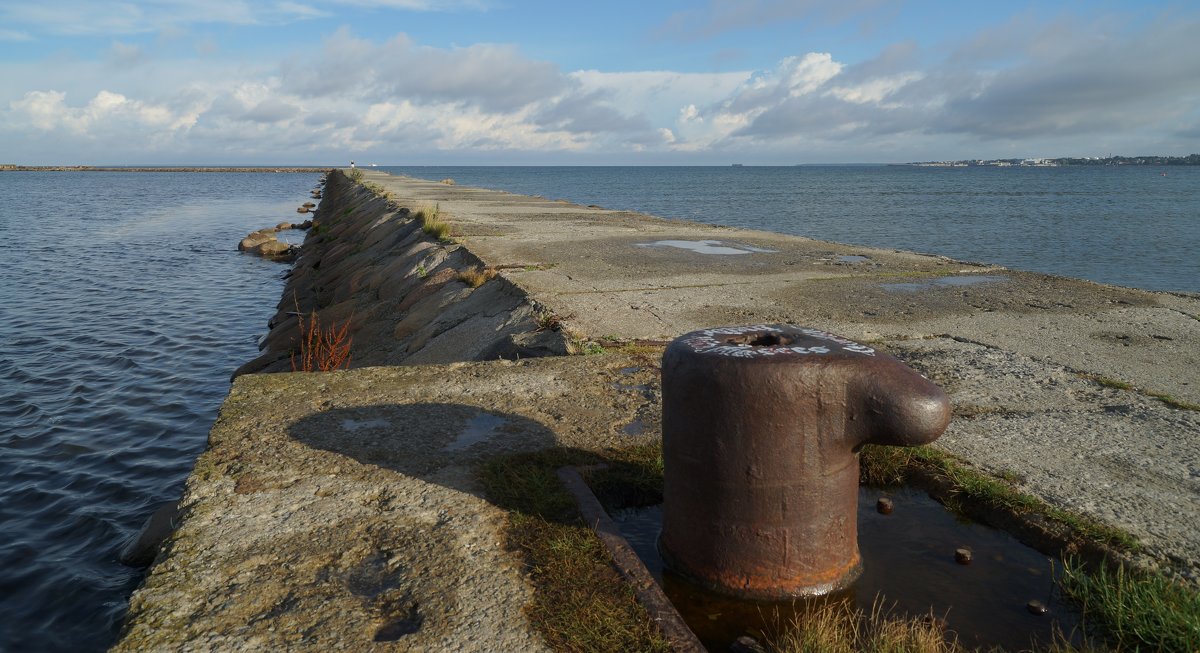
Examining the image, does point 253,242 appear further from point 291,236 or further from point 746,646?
point 746,646

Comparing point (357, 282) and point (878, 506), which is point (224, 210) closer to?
point (357, 282)

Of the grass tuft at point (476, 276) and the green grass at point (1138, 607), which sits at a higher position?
the grass tuft at point (476, 276)

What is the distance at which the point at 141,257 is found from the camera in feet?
75.1

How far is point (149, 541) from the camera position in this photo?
17.1 feet

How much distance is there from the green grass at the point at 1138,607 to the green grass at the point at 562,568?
4.46 ft

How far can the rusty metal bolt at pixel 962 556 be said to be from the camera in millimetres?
3055

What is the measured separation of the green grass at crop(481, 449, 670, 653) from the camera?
7.97ft

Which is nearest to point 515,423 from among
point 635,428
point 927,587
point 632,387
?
point 635,428

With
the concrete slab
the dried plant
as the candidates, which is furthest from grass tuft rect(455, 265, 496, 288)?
the concrete slab

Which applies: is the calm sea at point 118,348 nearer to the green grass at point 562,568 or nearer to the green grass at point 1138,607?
the green grass at point 562,568

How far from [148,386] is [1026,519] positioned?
9528 mm

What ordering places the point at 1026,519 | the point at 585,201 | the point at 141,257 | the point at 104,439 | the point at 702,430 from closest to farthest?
1. the point at 702,430
2. the point at 1026,519
3. the point at 104,439
4. the point at 141,257
5. the point at 585,201

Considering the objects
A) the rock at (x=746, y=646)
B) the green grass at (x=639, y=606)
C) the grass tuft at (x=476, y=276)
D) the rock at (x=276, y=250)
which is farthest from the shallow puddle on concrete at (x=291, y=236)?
the rock at (x=746, y=646)

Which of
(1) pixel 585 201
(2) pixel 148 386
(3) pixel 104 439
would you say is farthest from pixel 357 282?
(1) pixel 585 201
